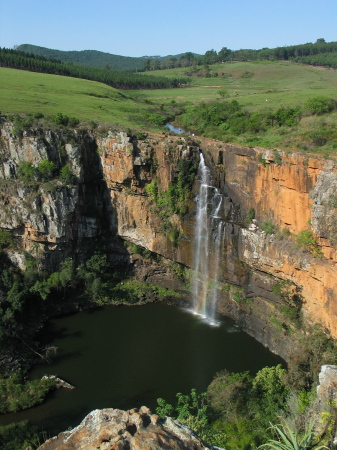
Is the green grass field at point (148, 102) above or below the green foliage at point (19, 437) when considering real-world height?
above

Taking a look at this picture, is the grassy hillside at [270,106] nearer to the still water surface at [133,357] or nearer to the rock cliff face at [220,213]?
the rock cliff face at [220,213]

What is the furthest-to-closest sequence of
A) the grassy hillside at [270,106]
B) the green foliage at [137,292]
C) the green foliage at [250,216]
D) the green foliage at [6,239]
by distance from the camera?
the green foliage at [137,292]
the green foliage at [6,239]
the grassy hillside at [270,106]
the green foliage at [250,216]

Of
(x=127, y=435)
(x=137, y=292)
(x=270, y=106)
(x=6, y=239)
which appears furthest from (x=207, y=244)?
(x=127, y=435)

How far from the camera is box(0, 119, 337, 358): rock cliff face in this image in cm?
2309

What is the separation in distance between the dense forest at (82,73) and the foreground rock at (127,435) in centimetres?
6122

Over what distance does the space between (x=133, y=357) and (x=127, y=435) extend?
18123 mm

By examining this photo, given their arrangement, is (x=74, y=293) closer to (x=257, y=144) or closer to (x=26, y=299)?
Result: (x=26, y=299)

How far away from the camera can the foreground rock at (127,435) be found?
724 cm

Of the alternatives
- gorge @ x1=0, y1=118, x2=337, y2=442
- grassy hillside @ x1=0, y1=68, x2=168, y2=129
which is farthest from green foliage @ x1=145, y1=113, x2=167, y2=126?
gorge @ x1=0, y1=118, x2=337, y2=442

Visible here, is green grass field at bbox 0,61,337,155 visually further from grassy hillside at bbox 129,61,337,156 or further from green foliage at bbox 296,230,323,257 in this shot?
green foliage at bbox 296,230,323,257

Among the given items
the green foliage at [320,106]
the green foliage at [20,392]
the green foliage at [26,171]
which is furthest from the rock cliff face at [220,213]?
the green foliage at [20,392]

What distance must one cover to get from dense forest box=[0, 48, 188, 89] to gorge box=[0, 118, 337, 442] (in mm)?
36194

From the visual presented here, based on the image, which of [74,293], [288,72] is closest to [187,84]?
[288,72]

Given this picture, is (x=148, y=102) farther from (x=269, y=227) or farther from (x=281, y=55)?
(x=281, y=55)
